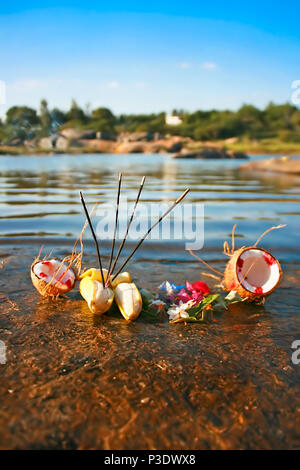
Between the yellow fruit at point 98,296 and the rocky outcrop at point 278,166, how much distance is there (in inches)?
932

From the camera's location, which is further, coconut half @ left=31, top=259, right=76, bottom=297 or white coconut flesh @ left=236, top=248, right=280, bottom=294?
white coconut flesh @ left=236, top=248, right=280, bottom=294

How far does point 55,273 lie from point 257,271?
82.8 inches

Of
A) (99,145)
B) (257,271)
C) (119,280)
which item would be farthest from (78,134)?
Answer: (119,280)

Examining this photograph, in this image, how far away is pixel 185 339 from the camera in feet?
10.7

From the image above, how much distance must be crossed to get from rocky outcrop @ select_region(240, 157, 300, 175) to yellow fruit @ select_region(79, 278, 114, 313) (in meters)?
23.7

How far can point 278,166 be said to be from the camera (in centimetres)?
2712

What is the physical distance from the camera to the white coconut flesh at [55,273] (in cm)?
399

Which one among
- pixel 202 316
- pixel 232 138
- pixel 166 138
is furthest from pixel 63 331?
pixel 232 138

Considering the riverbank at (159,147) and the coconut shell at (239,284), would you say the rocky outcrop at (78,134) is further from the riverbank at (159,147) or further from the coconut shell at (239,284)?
the coconut shell at (239,284)

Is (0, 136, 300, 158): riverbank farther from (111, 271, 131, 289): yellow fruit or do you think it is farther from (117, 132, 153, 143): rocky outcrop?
(111, 271, 131, 289): yellow fruit

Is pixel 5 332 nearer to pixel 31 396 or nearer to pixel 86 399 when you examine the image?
pixel 31 396

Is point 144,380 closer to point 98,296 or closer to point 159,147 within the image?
point 98,296

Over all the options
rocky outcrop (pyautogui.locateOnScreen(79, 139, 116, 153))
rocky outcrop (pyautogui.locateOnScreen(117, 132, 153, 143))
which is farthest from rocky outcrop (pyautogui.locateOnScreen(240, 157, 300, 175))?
rocky outcrop (pyautogui.locateOnScreen(117, 132, 153, 143))

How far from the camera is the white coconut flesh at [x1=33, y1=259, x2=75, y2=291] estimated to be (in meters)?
3.99
